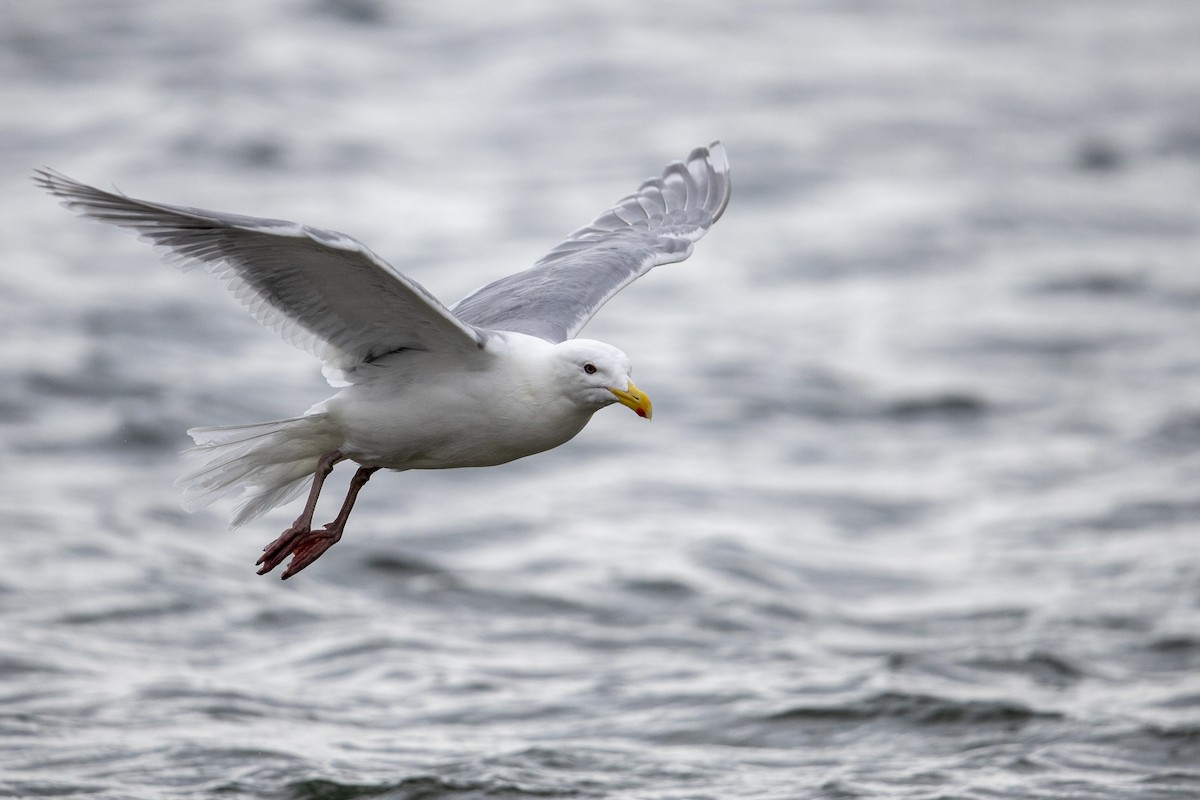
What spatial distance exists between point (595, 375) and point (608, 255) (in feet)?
6.56

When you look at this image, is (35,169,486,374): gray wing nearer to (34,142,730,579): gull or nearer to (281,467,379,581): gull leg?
(34,142,730,579): gull

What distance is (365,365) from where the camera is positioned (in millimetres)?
8531

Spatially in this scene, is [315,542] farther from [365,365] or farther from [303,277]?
[303,277]

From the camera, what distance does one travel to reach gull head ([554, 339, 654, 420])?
805 centimetres

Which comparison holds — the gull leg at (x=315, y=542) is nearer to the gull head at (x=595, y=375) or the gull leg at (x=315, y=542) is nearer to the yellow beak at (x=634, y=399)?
the gull head at (x=595, y=375)

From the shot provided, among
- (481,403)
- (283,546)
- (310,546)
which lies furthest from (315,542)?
(481,403)

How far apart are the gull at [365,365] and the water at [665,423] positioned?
3.12m

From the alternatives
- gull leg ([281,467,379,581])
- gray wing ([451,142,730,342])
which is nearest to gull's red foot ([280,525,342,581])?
gull leg ([281,467,379,581])

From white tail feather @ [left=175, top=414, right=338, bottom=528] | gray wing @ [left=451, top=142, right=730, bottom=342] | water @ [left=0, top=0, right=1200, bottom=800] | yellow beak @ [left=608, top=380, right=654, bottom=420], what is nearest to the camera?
yellow beak @ [left=608, top=380, right=654, bottom=420]

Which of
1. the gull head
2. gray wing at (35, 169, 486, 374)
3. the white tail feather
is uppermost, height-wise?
gray wing at (35, 169, 486, 374)

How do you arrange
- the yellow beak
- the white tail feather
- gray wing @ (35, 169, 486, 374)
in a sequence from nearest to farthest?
gray wing @ (35, 169, 486, 374) → the yellow beak → the white tail feather

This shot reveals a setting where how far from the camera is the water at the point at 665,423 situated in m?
12.4

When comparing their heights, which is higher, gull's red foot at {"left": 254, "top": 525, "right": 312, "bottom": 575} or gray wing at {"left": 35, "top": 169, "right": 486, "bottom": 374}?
gray wing at {"left": 35, "top": 169, "right": 486, "bottom": 374}

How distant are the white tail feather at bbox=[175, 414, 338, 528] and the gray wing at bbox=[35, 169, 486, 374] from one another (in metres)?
0.36
